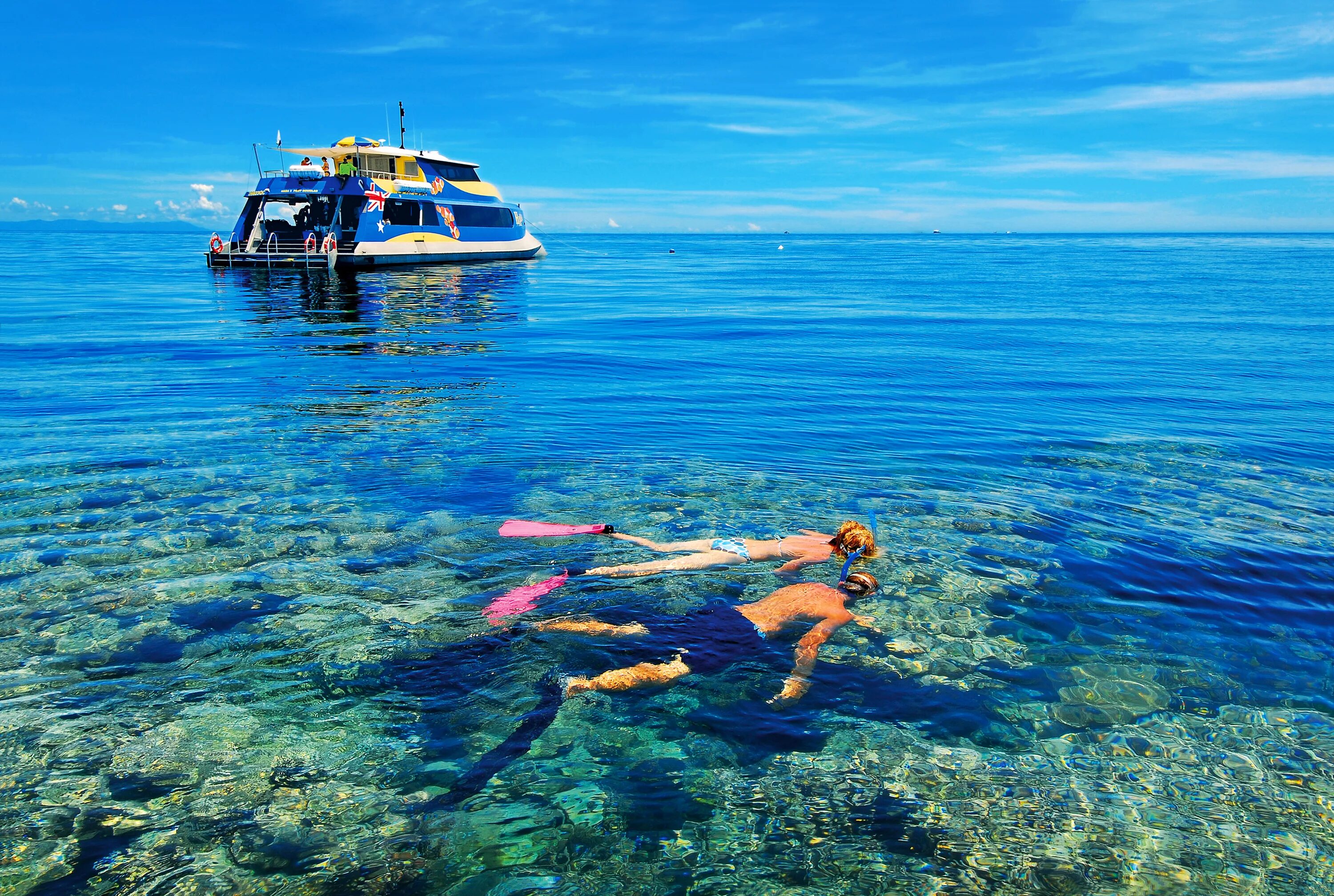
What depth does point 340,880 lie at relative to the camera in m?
3.30

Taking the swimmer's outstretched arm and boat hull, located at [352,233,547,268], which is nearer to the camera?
the swimmer's outstretched arm

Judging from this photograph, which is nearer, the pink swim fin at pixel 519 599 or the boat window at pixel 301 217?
the pink swim fin at pixel 519 599

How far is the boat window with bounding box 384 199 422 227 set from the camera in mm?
37500

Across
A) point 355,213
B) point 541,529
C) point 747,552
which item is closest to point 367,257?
point 355,213

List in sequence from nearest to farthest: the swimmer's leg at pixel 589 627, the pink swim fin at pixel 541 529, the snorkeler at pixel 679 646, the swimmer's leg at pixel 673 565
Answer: the snorkeler at pixel 679 646, the swimmer's leg at pixel 589 627, the swimmer's leg at pixel 673 565, the pink swim fin at pixel 541 529

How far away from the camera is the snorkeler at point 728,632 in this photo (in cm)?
495

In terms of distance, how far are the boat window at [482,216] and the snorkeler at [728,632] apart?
4057 cm

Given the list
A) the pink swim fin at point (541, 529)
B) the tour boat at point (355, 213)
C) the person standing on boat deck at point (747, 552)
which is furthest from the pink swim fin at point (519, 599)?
the tour boat at point (355, 213)

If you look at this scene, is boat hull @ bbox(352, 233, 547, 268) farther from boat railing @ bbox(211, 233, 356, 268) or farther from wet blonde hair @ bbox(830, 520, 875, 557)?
wet blonde hair @ bbox(830, 520, 875, 557)

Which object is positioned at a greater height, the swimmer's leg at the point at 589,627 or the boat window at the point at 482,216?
the boat window at the point at 482,216

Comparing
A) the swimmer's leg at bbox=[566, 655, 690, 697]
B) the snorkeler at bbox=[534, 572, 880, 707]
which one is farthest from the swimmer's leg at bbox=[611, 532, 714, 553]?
the swimmer's leg at bbox=[566, 655, 690, 697]

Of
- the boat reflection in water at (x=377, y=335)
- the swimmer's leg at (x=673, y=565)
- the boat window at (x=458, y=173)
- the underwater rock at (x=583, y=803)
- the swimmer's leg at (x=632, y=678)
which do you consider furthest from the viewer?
the boat window at (x=458, y=173)

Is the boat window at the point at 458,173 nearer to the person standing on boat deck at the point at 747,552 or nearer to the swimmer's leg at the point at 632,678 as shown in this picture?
the person standing on boat deck at the point at 747,552

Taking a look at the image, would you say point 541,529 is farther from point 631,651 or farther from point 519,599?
point 631,651
